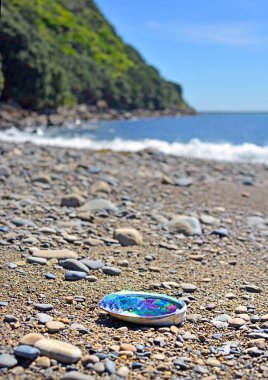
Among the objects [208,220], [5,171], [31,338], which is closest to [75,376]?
[31,338]

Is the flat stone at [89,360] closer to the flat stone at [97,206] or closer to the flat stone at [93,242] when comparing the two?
the flat stone at [93,242]

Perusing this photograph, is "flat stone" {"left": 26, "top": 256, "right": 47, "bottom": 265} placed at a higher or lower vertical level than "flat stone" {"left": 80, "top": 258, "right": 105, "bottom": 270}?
higher

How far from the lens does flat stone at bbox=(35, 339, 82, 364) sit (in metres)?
3.04

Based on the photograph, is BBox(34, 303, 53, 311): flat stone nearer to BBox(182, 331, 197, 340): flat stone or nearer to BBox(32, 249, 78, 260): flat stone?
BBox(182, 331, 197, 340): flat stone

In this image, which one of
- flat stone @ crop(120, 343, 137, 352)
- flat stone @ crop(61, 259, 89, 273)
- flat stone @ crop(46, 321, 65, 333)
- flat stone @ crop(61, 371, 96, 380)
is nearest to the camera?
flat stone @ crop(61, 371, 96, 380)

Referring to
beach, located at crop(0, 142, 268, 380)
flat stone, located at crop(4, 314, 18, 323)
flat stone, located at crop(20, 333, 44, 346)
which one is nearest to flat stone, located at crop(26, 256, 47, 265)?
beach, located at crop(0, 142, 268, 380)

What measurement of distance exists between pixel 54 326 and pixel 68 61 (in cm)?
8885

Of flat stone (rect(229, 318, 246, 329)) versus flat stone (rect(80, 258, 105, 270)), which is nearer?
flat stone (rect(229, 318, 246, 329))

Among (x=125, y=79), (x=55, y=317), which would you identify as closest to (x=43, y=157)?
(x=55, y=317)

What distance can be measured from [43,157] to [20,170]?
129 inches

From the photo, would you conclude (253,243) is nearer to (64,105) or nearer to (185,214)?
(185,214)

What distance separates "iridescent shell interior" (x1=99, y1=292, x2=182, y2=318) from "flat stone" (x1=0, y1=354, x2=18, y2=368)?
37.6 inches

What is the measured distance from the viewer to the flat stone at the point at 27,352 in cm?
300

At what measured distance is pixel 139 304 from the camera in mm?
3926
